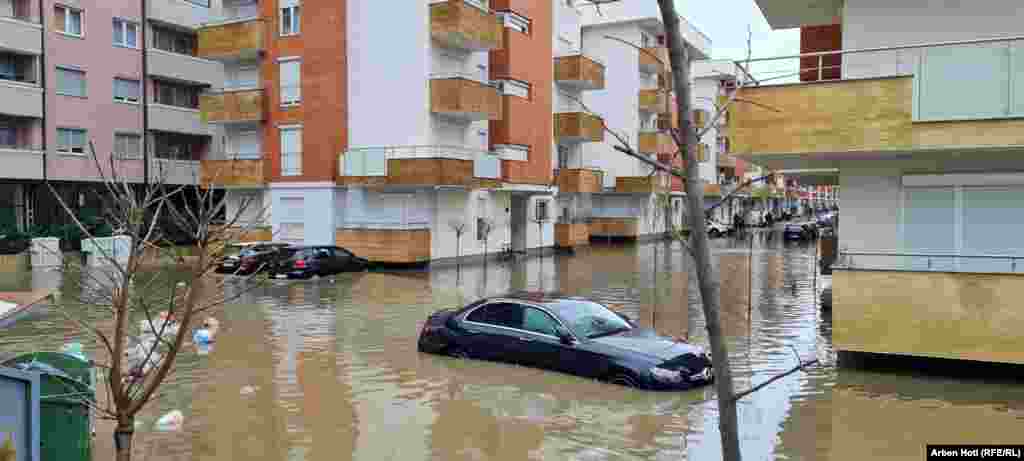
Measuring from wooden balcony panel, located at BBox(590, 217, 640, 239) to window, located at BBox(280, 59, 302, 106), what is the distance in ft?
77.5

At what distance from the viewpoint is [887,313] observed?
12586 millimetres

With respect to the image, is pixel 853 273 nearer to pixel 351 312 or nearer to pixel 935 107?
pixel 935 107

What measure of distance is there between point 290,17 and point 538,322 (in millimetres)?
25431

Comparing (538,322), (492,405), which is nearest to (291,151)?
(538,322)

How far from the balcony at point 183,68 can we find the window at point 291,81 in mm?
9169

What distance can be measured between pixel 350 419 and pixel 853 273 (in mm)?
7723

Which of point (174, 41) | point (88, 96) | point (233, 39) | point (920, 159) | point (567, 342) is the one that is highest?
point (174, 41)

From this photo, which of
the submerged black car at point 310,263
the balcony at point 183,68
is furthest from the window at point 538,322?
the balcony at point 183,68

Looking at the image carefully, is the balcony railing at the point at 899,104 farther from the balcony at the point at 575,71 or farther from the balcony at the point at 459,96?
the balcony at the point at 575,71

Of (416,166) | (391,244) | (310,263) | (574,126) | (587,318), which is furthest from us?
(574,126)

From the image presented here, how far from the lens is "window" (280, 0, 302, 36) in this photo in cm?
3434

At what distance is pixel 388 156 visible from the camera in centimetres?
3262

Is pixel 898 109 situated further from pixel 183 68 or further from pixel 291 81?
pixel 183 68

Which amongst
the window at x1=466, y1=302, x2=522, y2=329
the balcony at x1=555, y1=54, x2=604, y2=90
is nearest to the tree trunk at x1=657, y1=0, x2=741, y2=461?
the window at x1=466, y1=302, x2=522, y2=329
